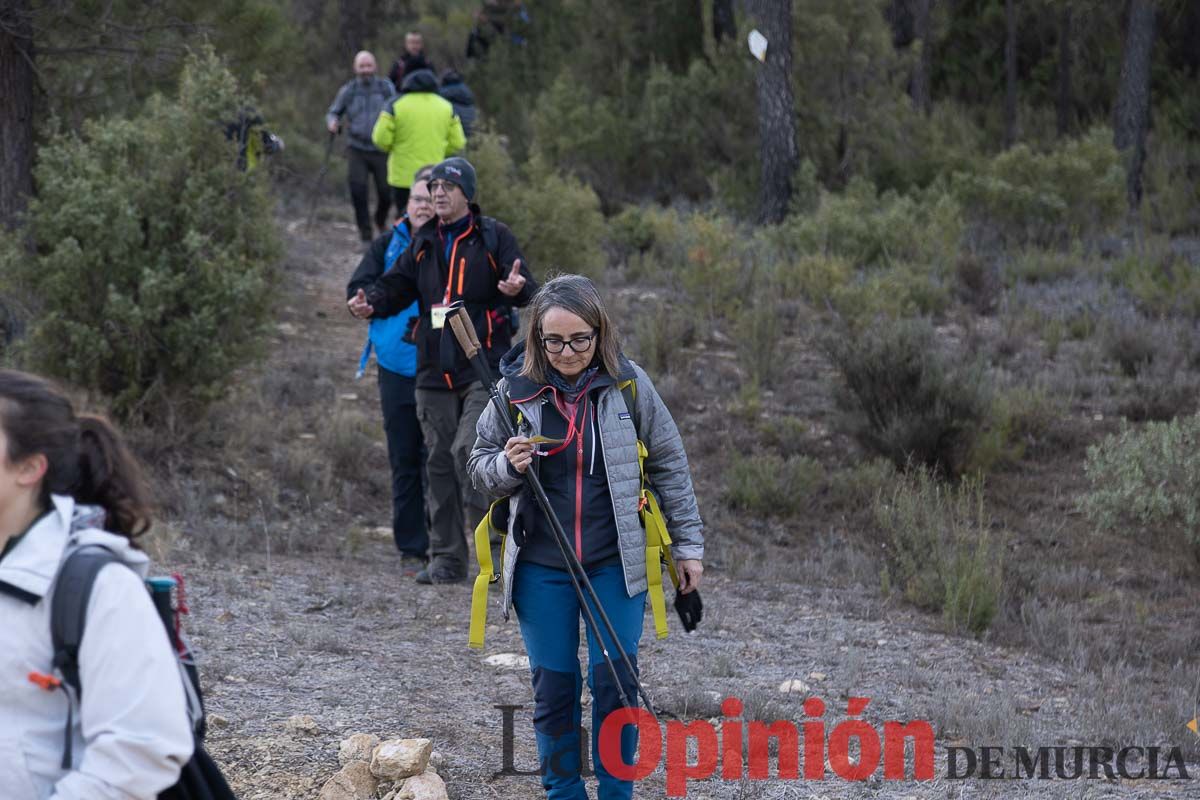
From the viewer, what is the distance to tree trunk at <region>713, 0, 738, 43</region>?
18641 mm

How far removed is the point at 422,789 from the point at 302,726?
2.57 feet

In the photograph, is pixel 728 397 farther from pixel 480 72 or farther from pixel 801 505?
pixel 480 72

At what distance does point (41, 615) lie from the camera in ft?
7.12

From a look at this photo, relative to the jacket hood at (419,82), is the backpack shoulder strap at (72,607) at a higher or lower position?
lower

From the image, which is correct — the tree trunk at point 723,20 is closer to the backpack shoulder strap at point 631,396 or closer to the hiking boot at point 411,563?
the hiking boot at point 411,563

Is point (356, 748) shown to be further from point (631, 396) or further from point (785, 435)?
point (785, 435)

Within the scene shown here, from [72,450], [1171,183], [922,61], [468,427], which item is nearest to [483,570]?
[72,450]

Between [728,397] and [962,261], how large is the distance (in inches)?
153

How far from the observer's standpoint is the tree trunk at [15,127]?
9.30 meters

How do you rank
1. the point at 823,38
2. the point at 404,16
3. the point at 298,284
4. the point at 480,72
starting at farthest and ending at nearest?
the point at 404,16 < the point at 480,72 < the point at 823,38 < the point at 298,284

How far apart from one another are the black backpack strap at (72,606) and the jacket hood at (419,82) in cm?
956

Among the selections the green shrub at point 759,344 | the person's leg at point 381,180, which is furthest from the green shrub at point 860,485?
the person's leg at point 381,180

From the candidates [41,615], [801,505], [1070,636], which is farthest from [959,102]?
[41,615]

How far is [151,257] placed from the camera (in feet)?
27.3
